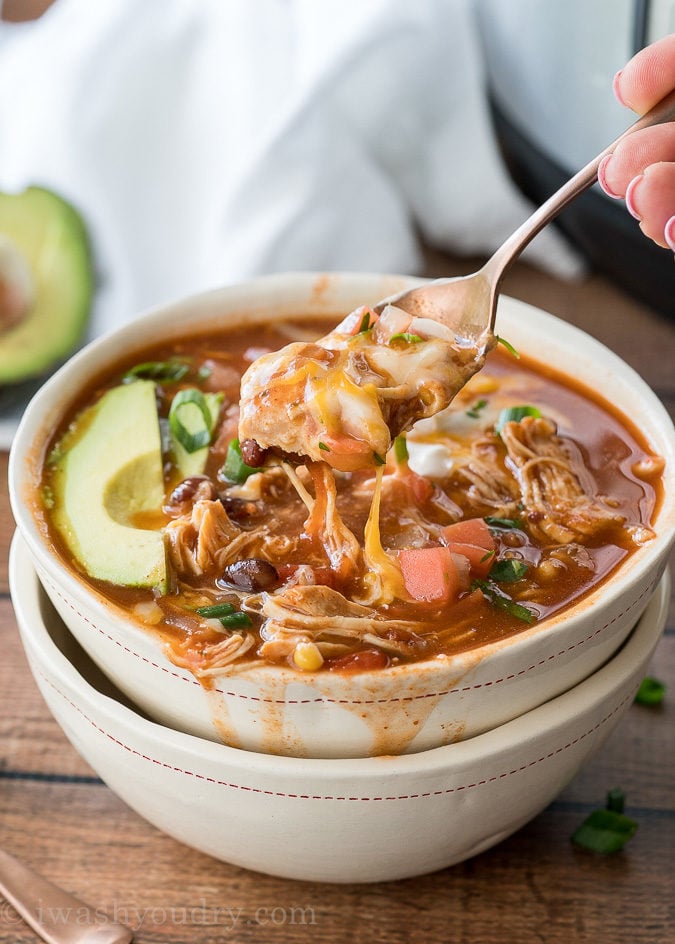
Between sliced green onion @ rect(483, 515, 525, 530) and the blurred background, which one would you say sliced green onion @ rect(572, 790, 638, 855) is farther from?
the blurred background

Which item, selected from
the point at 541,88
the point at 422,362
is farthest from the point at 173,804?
the point at 541,88

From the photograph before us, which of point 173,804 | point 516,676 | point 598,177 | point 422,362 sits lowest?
point 173,804

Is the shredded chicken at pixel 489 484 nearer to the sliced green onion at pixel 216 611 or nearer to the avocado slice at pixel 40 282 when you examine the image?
the sliced green onion at pixel 216 611

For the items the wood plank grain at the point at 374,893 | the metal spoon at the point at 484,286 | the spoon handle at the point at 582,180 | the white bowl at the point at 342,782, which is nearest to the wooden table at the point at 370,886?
the wood plank grain at the point at 374,893

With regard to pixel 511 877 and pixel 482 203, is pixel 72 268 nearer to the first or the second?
pixel 482 203

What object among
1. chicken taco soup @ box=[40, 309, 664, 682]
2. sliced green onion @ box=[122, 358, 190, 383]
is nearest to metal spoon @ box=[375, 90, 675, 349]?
chicken taco soup @ box=[40, 309, 664, 682]
